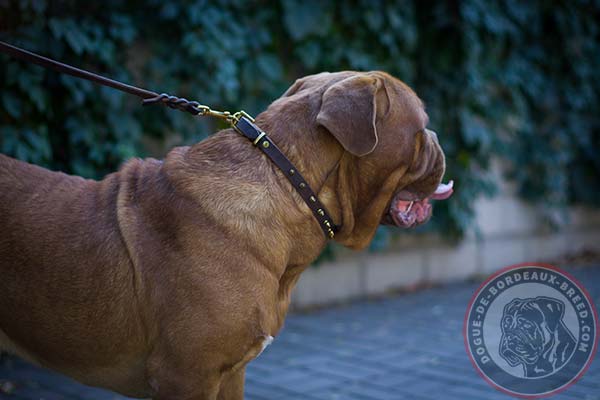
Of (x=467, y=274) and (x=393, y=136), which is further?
(x=467, y=274)

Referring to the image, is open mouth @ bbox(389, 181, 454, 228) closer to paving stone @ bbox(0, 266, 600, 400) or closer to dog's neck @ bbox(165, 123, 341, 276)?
dog's neck @ bbox(165, 123, 341, 276)

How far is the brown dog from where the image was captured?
90.4 inches

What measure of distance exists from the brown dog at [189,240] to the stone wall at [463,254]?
355cm

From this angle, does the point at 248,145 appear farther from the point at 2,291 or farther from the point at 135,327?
the point at 2,291

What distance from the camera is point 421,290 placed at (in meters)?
7.00

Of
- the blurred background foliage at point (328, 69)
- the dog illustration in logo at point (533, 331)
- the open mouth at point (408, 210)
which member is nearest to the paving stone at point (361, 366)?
the dog illustration in logo at point (533, 331)

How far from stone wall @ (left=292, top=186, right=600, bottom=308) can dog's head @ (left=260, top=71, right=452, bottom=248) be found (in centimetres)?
337

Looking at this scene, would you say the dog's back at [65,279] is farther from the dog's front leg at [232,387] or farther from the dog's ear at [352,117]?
the dog's ear at [352,117]

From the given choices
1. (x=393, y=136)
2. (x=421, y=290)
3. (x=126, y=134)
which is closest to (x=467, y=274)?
(x=421, y=290)

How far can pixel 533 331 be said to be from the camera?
3.45 m

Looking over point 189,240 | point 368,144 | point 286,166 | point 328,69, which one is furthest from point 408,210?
point 328,69

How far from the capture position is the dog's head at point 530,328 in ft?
11.2

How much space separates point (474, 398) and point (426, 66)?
414 cm

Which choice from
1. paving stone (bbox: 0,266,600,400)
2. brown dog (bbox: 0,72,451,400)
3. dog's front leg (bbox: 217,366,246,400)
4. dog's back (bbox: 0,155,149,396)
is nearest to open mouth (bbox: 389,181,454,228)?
brown dog (bbox: 0,72,451,400)
